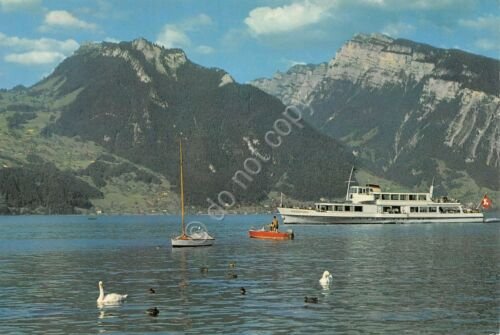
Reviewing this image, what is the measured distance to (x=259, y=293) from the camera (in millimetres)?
52750

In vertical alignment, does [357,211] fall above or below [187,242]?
above

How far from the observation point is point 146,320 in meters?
41.9

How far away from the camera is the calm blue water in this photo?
40062 millimetres

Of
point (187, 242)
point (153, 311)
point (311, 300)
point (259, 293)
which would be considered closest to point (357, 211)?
point (187, 242)

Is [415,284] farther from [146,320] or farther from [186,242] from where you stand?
[186,242]

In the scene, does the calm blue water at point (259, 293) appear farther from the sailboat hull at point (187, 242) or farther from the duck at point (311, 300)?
the sailboat hull at point (187, 242)

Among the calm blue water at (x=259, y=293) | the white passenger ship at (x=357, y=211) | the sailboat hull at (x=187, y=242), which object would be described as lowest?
the calm blue water at (x=259, y=293)

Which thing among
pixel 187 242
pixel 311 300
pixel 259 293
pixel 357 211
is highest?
pixel 357 211

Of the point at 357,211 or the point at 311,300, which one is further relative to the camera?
the point at 357,211

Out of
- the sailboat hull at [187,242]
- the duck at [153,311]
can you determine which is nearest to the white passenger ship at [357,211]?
the sailboat hull at [187,242]

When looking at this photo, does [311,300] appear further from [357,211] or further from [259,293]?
[357,211]

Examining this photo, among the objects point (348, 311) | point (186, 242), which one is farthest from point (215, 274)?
point (186, 242)

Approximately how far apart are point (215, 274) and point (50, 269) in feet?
65.9

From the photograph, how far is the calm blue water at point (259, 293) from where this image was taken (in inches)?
1577
